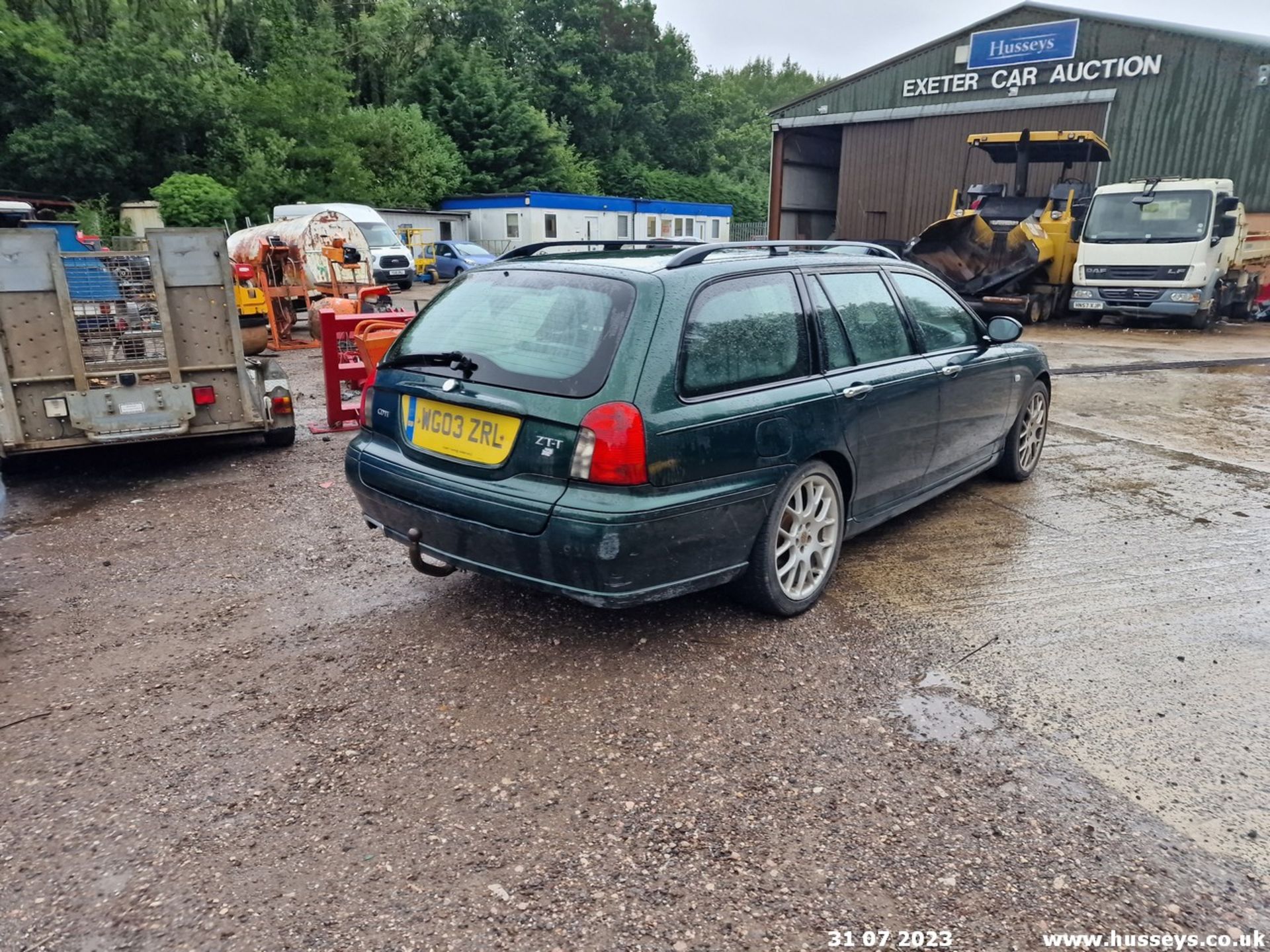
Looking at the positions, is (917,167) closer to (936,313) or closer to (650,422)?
(936,313)

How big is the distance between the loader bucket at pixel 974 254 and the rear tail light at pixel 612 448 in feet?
48.8

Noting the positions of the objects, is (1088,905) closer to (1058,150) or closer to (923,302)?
(923,302)

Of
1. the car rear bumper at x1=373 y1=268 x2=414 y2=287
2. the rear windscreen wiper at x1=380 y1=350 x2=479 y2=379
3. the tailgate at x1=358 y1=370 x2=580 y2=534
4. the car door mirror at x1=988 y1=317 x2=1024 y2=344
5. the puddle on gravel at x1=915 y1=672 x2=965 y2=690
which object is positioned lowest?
the puddle on gravel at x1=915 y1=672 x2=965 y2=690

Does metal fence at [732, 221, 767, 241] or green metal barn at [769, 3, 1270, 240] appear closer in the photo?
green metal barn at [769, 3, 1270, 240]

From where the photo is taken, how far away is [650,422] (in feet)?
10.6

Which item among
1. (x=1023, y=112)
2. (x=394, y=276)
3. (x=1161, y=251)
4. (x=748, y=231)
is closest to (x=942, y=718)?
(x=1161, y=251)

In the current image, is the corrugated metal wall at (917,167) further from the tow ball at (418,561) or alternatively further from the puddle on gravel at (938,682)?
the tow ball at (418,561)

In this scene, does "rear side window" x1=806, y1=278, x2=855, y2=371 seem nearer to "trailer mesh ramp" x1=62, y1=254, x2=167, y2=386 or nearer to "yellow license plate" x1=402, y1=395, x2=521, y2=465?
"yellow license plate" x1=402, y1=395, x2=521, y2=465

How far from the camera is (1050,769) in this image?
2891 mm

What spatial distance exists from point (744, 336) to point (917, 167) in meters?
23.1

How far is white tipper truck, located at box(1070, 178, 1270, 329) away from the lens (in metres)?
14.9

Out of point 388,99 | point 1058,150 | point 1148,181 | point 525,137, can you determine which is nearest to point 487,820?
point 1148,181

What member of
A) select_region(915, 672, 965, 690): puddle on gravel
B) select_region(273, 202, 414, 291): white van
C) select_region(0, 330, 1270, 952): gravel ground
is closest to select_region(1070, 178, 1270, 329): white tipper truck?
select_region(0, 330, 1270, 952): gravel ground

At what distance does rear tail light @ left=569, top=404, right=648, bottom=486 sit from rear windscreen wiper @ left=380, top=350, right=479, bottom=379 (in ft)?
2.26
